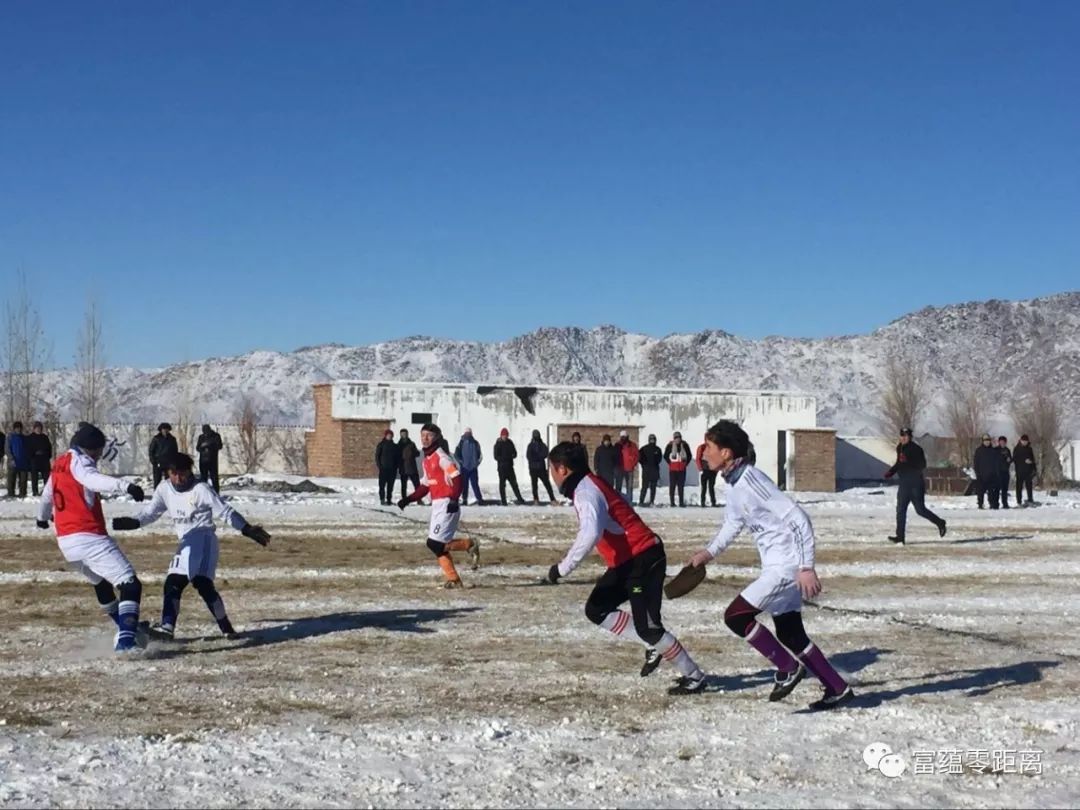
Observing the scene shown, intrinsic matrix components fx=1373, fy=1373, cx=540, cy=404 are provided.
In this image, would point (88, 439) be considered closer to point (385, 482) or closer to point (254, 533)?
point (254, 533)

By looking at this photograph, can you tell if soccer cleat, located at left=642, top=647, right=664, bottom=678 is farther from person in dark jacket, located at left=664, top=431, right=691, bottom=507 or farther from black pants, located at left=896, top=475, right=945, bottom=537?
person in dark jacket, located at left=664, top=431, right=691, bottom=507

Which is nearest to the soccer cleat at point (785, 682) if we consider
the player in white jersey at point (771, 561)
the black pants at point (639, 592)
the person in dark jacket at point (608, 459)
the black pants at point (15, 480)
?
the player in white jersey at point (771, 561)

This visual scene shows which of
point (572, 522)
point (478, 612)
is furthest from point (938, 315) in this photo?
point (478, 612)

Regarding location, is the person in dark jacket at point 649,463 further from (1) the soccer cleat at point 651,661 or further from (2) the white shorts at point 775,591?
(2) the white shorts at point 775,591

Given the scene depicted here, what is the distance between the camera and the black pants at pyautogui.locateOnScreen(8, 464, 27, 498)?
30.1 m

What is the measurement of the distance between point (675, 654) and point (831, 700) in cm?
105

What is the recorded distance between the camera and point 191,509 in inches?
435

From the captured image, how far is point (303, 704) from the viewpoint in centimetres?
845

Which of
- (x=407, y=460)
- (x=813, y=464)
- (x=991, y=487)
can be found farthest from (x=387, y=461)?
(x=813, y=464)

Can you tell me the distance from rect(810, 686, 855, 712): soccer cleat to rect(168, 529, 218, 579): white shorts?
16.6 ft

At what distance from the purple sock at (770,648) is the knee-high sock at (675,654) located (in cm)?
71

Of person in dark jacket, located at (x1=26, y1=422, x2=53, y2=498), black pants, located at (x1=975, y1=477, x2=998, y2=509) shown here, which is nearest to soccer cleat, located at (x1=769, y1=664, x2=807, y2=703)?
person in dark jacket, located at (x1=26, y1=422, x2=53, y2=498)

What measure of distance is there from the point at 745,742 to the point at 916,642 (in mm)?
4314

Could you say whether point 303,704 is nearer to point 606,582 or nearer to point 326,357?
point 606,582
